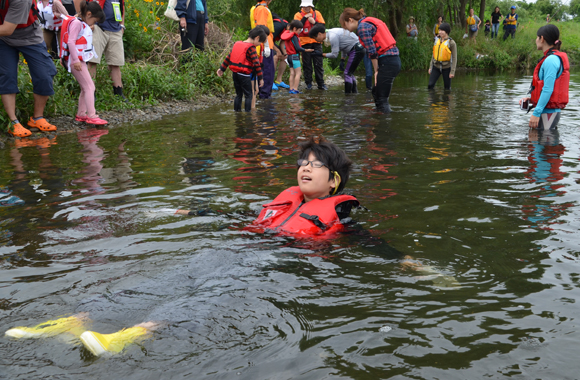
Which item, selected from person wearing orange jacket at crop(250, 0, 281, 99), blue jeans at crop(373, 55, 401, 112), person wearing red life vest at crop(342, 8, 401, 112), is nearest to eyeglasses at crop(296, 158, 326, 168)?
person wearing red life vest at crop(342, 8, 401, 112)

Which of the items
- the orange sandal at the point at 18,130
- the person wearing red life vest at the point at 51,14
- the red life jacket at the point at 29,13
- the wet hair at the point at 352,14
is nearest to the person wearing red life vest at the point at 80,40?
the person wearing red life vest at the point at 51,14

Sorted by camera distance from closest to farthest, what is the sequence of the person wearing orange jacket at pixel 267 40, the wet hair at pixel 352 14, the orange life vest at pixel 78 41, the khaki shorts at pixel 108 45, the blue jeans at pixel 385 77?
the orange life vest at pixel 78 41
the khaki shorts at pixel 108 45
the blue jeans at pixel 385 77
the wet hair at pixel 352 14
the person wearing orange jacket at pixel 267 40

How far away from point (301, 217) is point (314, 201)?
0.69 feet

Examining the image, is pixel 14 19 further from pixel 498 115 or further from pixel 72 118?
pixel 498 115

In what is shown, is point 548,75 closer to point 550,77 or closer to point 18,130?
point 550,77

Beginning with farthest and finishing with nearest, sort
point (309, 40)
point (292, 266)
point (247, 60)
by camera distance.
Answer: point (309, 40), point (247, 60), point (292, 266)

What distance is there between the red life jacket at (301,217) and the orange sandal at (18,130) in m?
5.57

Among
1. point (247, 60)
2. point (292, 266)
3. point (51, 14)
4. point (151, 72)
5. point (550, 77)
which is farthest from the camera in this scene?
point (151, 72)

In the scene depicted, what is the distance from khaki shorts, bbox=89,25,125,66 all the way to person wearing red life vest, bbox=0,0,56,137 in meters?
1.71

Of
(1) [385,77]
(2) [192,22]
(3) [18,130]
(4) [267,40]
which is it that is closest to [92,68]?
(3) [18,130]

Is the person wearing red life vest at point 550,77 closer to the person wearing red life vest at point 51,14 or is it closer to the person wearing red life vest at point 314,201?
the person wearing red life vest at point 314,201

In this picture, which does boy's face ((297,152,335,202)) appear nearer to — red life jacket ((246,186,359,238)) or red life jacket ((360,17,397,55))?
red life jacket ((246,186,359,238))

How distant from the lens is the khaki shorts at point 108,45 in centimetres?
995

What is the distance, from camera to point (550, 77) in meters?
7.55
